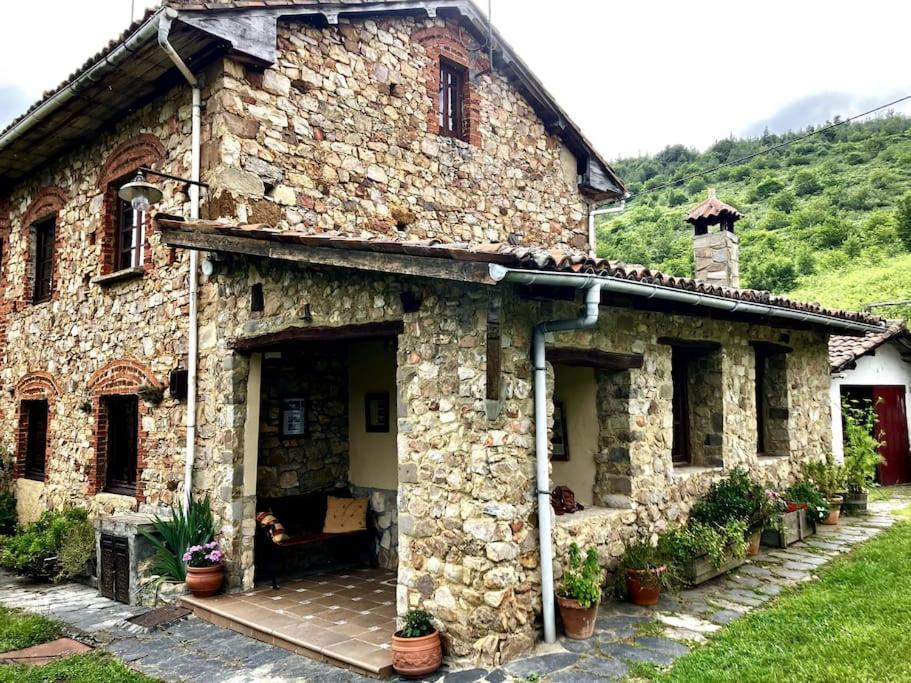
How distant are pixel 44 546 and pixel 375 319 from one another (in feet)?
18.8

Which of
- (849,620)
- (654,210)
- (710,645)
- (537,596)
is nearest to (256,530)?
(537,596)

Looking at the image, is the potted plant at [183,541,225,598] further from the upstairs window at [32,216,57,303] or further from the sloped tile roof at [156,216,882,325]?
the upstairs window at [32,216,57,303]

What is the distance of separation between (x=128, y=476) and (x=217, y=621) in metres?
3.34

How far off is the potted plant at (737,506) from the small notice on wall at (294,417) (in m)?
4.50

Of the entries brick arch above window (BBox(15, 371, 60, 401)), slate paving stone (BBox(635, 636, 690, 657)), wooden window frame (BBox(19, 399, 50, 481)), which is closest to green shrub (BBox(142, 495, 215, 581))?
brick arch above window (BBox(15, 371, 60, 401))

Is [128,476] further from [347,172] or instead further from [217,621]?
[347,172]

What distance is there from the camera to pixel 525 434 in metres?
5.18

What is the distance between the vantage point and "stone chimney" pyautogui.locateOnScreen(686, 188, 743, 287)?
34.2 ft

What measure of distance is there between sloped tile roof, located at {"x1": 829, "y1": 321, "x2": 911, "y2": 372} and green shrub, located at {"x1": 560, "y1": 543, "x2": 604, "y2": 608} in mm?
8219

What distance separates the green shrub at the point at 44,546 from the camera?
26.3 feet

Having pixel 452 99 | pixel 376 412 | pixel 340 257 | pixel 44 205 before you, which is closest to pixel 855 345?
pixel 452 99

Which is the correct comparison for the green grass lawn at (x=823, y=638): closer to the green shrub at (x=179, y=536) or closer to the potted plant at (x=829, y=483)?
the potted plant at (x=829, y=483)

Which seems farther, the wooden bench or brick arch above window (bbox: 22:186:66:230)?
brick arch above window (bbox: 22:186:66:230)

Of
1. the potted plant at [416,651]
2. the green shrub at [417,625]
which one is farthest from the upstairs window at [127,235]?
the potted plant at [416,651]
